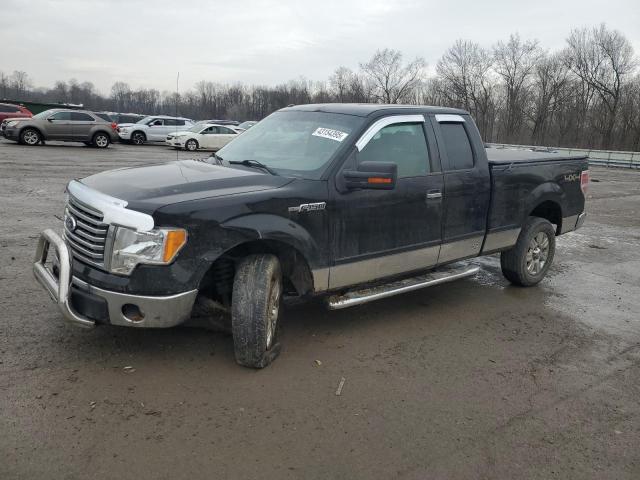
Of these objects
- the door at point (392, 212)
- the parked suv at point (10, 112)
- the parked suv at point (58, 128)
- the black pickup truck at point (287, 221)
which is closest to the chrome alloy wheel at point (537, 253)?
the black pickup truck at point (287, 221)

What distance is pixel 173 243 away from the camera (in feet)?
11.1

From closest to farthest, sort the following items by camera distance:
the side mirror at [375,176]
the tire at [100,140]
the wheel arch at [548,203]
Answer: the side mirror at [375,176]
the wheel arch at [548,203]
the tire at [100,140]

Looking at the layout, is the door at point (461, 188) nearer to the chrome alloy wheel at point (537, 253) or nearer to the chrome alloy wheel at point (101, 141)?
the chrome alloy wheel at point (537, 253)

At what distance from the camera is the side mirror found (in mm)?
3959

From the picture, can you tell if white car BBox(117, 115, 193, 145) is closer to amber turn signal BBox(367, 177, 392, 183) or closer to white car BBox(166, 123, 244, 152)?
white car BBox(166, 123, 244, 152)

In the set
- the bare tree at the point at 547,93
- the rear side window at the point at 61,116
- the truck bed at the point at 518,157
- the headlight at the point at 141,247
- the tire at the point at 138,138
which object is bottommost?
the headlight at the point at 141,247

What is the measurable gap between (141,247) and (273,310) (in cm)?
110

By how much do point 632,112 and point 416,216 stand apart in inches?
→ 2331

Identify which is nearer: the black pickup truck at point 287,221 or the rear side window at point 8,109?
the black pickup truck at point 287,221

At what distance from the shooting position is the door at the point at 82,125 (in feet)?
76.0

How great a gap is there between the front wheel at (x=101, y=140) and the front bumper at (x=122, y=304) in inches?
892

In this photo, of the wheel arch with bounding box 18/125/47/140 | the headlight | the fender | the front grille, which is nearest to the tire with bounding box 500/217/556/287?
the fender

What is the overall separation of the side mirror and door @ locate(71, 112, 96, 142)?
22.5 metres

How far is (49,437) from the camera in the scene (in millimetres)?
2938
